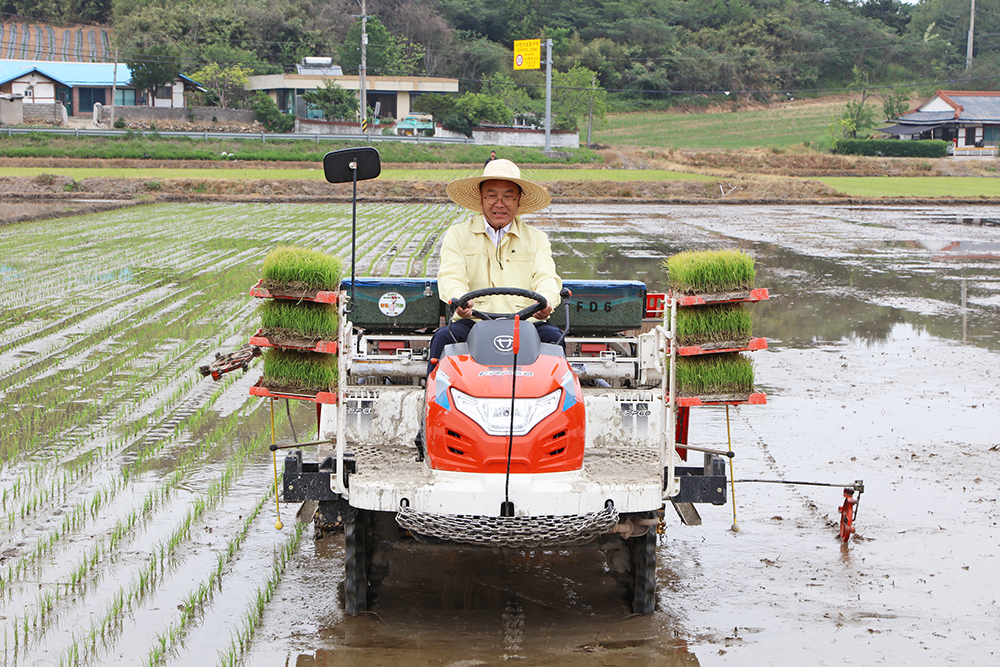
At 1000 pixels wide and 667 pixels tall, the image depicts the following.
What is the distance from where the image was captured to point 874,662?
4602 mm

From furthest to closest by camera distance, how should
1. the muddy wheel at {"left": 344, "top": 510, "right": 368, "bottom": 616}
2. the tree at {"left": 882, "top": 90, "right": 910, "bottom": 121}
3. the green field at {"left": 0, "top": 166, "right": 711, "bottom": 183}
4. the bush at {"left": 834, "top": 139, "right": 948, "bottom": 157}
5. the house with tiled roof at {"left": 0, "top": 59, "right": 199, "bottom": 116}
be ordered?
the tree at {"left": 882, "top": 90, "right": 910, "bottom": 121} → the house with tiled roof at {"left": 0, "top": 59, "right": 199, "bottom": 116} → the bush at {"left": 834, "top": 139, "right": 948, "bottom": 157} → the green field at {"left": 0, "top": 166, "right": 711, "bottom": 183} → the muddy wheel at {"left": 344, "top": 510, "right": 368, "bottom": 616}

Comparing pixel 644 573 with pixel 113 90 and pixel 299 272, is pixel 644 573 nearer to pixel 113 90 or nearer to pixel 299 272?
pixel 299 272

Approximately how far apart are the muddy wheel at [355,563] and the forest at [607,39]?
6813cm

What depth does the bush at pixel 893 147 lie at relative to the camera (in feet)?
212

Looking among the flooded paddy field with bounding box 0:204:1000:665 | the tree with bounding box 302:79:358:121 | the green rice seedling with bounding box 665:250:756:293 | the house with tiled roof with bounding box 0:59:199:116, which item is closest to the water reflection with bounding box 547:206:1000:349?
the flooded paddy field with bounding box 0:204:1000:665

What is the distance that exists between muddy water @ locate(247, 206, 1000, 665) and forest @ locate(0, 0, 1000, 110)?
63.5 metres

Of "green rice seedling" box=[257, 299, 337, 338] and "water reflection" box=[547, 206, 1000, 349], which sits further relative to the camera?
"water reflection" box=[547, 206, 1000, 349]

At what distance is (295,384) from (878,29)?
325 ft

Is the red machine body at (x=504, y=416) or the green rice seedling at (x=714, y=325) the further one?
the green rice seedling at (x=714, y=325)

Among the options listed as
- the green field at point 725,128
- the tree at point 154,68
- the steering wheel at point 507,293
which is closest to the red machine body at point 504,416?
the steering wheel at point 507,293

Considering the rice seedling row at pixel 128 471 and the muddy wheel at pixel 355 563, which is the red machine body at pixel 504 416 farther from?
the rice seedling row at pixel 128 471

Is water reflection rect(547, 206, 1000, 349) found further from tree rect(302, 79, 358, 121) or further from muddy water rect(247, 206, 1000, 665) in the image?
tree rect(302, 79, 358, 121)

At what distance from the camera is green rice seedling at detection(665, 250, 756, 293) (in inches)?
204

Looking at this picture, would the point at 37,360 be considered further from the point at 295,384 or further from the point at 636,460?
the point at 636,460
